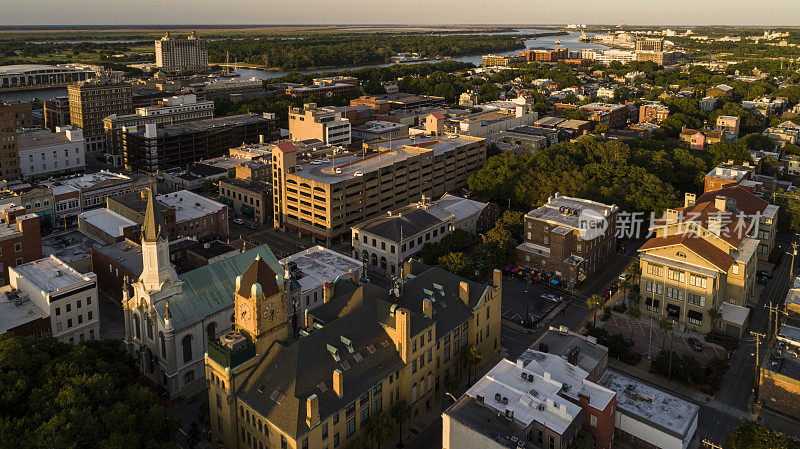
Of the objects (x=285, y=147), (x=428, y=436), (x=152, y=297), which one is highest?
(x=285, y=147)

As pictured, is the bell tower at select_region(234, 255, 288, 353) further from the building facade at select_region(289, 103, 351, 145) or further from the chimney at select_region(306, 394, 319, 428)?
the building facade at select_region(289, 103, 351, 145)

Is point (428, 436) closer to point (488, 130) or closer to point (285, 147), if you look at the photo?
point (285, 147)

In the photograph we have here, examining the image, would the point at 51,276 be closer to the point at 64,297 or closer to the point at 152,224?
the point at 64,297

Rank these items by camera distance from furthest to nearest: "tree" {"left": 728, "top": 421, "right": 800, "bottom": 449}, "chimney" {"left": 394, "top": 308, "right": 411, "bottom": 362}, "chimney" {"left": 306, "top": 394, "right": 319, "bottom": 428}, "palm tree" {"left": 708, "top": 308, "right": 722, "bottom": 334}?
1. "palm tree" {"left": 708, "top": 308, "right": 722, "bottom": 334}
2. "chimney" {"left": 394, "top": 308, "right": 411, "bottom": 362}
3. "tree" {"left": 728, "top": 421, "right": 800, "bottom": 449}
4. "chimney" {"left": 306, "top": 394, "right": 319, "bottom": 428}

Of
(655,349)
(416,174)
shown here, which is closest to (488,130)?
(416,174)

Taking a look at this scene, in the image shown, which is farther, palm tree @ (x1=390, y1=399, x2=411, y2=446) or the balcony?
palm tree @ (x1=390, y1=399, x2=411, y2=446)

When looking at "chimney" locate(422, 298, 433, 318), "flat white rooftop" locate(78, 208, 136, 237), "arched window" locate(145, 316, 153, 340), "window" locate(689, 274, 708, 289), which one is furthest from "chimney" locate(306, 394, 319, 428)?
"flat white rooftop" locate(78, 208, 136, 237)
